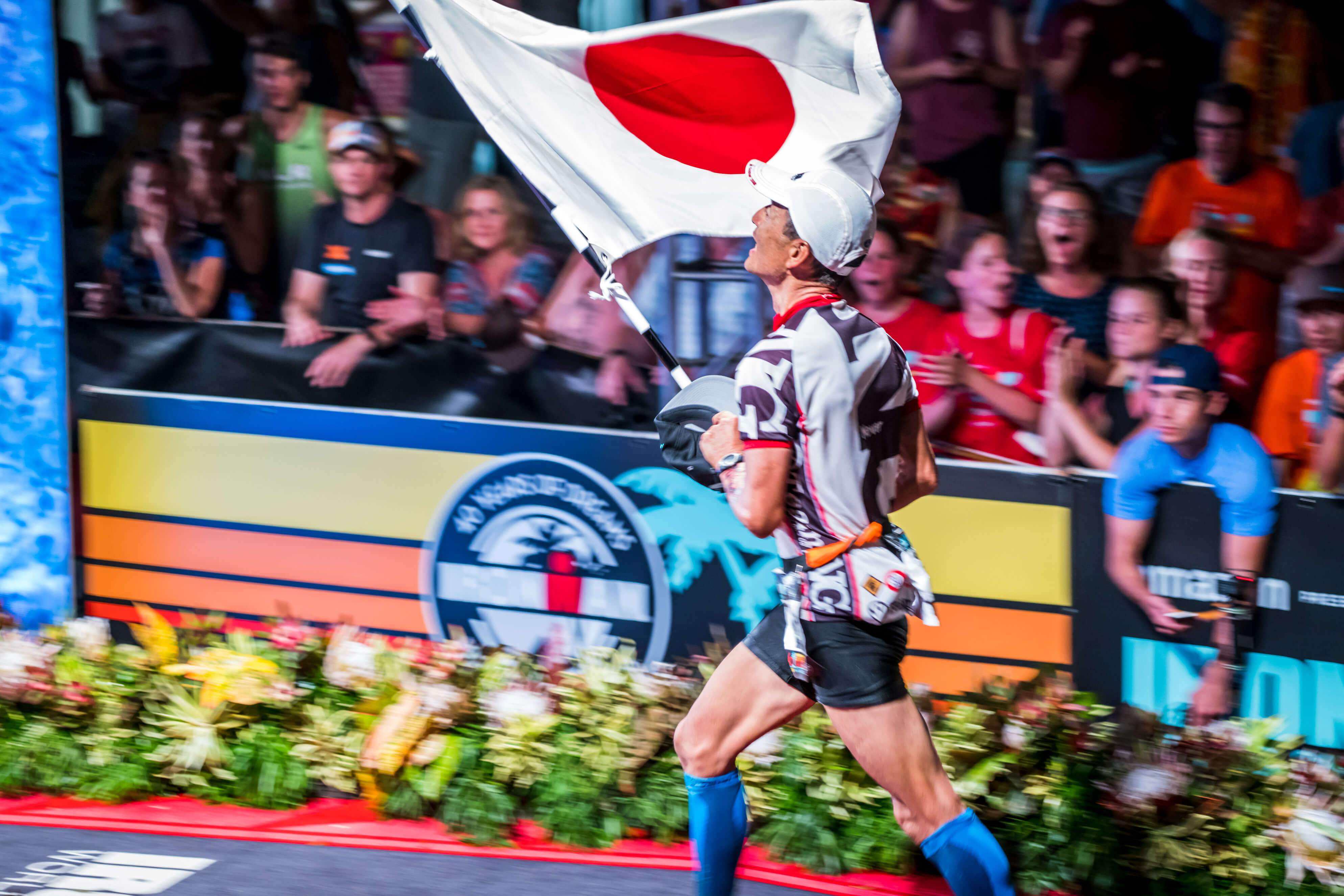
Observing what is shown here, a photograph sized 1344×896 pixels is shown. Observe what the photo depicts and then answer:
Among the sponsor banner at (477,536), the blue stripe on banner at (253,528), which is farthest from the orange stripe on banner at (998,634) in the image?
the blue stripe on banner at (253,528)

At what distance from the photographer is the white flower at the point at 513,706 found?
12.9 feet

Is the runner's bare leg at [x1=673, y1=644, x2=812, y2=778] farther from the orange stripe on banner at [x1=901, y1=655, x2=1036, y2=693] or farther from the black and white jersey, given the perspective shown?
the orange stripe on banner at [x1=901, y1=655, x2=1036, y2=693]

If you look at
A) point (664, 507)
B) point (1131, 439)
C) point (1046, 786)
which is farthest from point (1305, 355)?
point (664, 507)

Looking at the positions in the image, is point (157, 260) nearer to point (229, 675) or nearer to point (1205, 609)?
point (229, 675)

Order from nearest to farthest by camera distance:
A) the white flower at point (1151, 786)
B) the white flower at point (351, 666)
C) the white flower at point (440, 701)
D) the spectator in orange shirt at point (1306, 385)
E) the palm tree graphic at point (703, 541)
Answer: the white flower at point (1151, 786), the spectator in orange shirt at point (1306, 385), the white flower at point (440, 701), the white flower at point (351, 666), the palm tree graphic at point (703, 541)

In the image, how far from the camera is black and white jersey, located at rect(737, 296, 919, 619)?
2.66 metres

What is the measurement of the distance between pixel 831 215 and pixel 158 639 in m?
2.95

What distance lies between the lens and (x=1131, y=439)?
3.80m

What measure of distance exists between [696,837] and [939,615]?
4.61 feet

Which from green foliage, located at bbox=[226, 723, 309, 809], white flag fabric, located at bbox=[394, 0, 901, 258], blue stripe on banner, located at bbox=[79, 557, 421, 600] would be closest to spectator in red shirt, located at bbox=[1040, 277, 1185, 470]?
white flag fabric, located at bbox=[394, 0, 901, 258]

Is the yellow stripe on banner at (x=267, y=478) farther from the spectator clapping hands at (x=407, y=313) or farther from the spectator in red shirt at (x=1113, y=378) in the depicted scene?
the spectator in red shirt at (x=1113, y=378)

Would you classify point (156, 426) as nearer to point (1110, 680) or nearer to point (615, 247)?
point (615, 247)

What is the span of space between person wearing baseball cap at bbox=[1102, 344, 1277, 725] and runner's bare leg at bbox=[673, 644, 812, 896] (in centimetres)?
142

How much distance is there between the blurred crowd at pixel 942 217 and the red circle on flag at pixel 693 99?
0.71 metres
